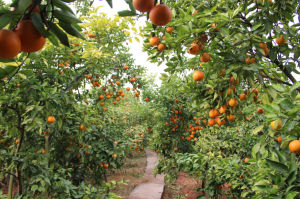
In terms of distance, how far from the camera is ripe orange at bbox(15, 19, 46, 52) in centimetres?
50

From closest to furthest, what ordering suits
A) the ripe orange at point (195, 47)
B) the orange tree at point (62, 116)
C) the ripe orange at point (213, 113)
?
the ripe orange at point (195, 47), the ripe orange at point (213, 113), the orange tree at point (62, 116)

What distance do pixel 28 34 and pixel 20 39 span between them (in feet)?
0.08

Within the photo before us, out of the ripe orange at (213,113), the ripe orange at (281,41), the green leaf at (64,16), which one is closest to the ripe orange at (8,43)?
the green leaf at (64,16)

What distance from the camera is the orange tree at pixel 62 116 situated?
208 cm

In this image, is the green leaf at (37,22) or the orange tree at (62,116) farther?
the orange tree at (62,116)

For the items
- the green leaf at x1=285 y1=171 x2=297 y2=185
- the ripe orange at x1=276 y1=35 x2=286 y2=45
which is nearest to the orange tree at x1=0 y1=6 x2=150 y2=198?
the green leaf at x1=285 y1=171 x2=297 y2=185

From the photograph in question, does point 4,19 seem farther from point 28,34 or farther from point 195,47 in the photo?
point 195,47

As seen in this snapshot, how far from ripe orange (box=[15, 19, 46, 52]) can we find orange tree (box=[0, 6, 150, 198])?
0.55ft

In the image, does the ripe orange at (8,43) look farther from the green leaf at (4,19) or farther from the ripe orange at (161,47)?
the ripe orange at (161,47)

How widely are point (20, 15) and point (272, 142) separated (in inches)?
79.5

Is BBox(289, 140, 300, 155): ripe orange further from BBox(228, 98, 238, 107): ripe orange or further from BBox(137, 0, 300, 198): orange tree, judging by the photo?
Result: BBox(228, 98, 238, 107): ripe orange

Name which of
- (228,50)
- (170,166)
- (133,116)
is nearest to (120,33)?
(228,50)

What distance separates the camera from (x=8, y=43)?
0.47 metres

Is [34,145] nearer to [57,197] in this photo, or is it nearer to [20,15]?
[57,197]
